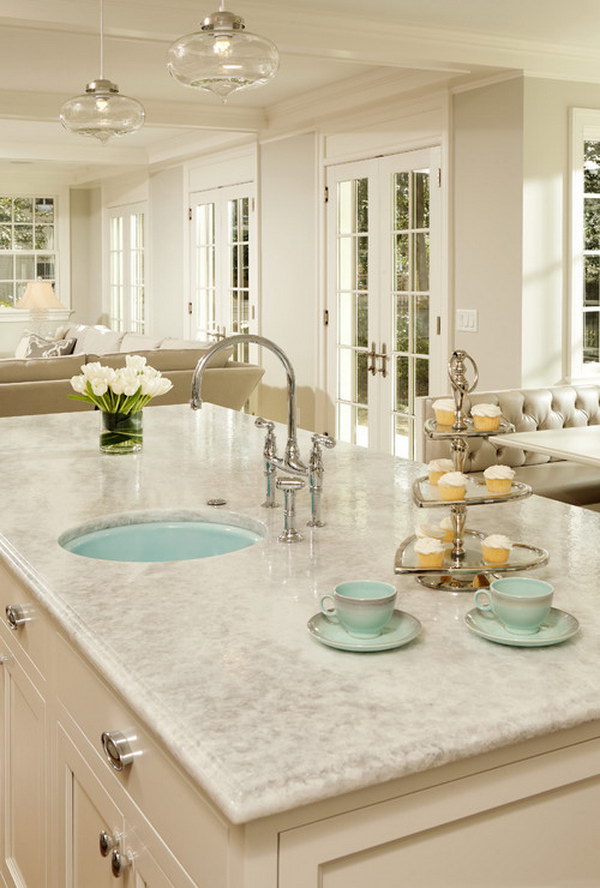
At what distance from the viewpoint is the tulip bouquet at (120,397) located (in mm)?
2992

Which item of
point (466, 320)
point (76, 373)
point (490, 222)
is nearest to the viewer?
point (490, 222)

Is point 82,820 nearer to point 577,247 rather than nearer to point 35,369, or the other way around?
point 35,369

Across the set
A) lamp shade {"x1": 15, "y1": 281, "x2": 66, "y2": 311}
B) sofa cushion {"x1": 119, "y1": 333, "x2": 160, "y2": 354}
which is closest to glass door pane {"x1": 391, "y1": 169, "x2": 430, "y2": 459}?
sofa cushion {"x1": 119, "y1": 333, "x2": 160, "y2": 354}

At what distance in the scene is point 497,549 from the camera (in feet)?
5.44

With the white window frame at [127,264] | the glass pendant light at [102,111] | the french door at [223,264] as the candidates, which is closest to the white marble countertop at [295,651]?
the glass pendant light at [102,111]

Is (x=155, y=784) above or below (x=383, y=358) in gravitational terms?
below

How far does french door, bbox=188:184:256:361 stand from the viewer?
28.0 feet

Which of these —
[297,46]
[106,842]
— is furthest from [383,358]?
[106,842]

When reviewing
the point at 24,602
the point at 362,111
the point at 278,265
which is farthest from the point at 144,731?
the point at 278,265

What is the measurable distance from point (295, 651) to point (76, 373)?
5132 millimetres

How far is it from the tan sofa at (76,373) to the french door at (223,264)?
1.69 meters

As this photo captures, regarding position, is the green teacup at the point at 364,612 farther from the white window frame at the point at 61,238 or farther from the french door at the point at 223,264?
the white window frame at the point at 61,238

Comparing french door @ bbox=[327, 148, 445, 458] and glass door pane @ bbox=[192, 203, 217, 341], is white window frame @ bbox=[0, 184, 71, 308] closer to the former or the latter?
glass door pane @ bbox=[192, 203, 217, 341]

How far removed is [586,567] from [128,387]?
1.60 meters
